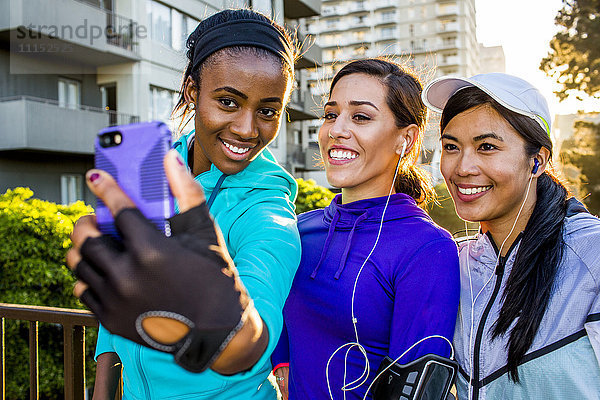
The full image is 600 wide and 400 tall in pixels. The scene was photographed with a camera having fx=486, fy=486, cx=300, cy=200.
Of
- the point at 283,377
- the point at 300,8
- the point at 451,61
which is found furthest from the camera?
the point at 451,61

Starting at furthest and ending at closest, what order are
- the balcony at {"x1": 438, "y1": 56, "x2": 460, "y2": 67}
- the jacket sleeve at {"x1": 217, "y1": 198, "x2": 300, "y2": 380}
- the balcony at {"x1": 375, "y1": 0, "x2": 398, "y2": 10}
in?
the balcony at {"x1": 375, "y1": 0, "x2": 398, "y2": 10} → the balcony at {"x1": 438, "y1": 56, "x2": 460, "y2": 67} → the jacket sleeve at {"x1": 217, "y1": 198, "x2": 300, "y2": 380}

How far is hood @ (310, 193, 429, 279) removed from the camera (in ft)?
5.97

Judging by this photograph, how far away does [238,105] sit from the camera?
1398mm

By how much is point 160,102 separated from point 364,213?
1164cm

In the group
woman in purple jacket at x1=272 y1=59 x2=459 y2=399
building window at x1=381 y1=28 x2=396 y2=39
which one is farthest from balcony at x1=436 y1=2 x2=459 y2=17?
woman in purple jacket at x1=272 y1=59 x2=459 y2=399

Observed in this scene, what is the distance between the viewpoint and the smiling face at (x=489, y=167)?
177 cm

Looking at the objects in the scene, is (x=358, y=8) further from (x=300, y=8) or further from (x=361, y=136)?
(x=361, y=136)

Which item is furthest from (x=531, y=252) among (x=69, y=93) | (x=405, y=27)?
(x=405, y=27)

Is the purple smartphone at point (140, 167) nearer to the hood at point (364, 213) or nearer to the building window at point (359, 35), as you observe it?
the hood at point (364, 213)

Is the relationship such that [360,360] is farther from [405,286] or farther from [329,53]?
[329,53]

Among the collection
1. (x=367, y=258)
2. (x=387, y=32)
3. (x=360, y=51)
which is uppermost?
(x=387, y=32)

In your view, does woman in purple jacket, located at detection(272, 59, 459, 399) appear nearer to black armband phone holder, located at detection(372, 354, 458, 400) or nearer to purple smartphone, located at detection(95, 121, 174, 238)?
black armband phone holder, located at detection(372, 354, 458, 400)

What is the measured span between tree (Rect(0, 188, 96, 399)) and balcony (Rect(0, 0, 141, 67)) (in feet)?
22.5

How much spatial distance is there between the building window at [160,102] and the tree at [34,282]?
7801mm
